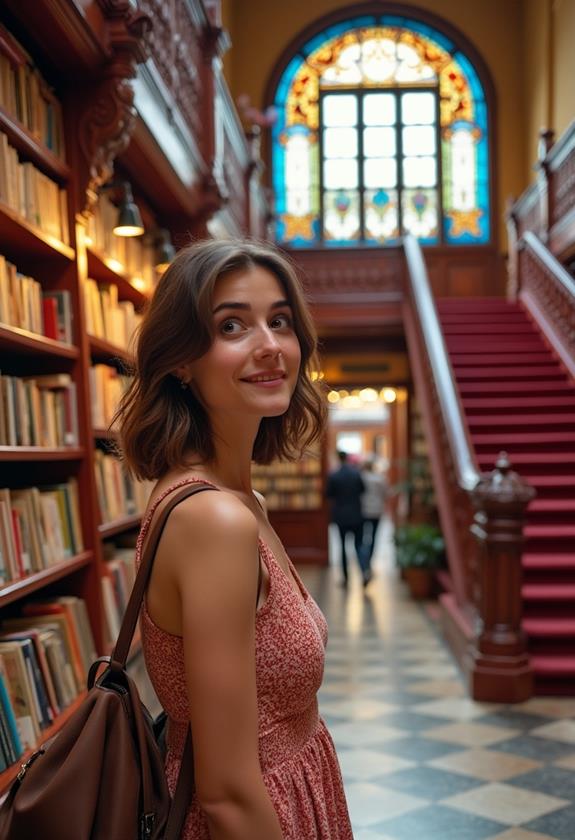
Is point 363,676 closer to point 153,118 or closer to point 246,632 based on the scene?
point 153,118

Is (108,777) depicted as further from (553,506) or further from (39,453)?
(553,506)

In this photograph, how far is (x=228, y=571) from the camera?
1.12 metres

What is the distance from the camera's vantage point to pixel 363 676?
6.13 meters

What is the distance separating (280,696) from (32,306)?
7.17ft

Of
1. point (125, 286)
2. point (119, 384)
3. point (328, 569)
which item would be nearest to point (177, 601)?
point (119, 384)

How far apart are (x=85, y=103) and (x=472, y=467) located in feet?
12.1

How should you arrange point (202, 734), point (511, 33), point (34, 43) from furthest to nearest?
point (511, 33)
point (34, 43)
point (202, 734)

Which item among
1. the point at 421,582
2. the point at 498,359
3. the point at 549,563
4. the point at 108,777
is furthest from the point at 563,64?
the point at 108,777

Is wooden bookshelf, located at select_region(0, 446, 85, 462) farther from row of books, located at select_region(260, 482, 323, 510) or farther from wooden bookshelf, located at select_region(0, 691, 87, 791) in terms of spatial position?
row of books, located at select_region(260, 482, 323, 510)

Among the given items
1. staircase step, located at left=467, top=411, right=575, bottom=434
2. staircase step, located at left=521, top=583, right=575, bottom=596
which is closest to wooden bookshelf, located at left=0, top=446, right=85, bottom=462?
staircase step, located at left=521, top=583, right=575, bottom=596

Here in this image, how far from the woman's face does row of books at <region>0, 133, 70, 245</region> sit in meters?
1.69

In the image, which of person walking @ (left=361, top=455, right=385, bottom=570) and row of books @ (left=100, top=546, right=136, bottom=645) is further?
person walking @ (left=361, top=455, right=385, bottom=570)

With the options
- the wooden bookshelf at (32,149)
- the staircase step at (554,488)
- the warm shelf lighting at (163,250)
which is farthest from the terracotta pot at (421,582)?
the wooden bookshelf at (32,149)

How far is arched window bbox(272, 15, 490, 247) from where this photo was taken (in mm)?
14531
